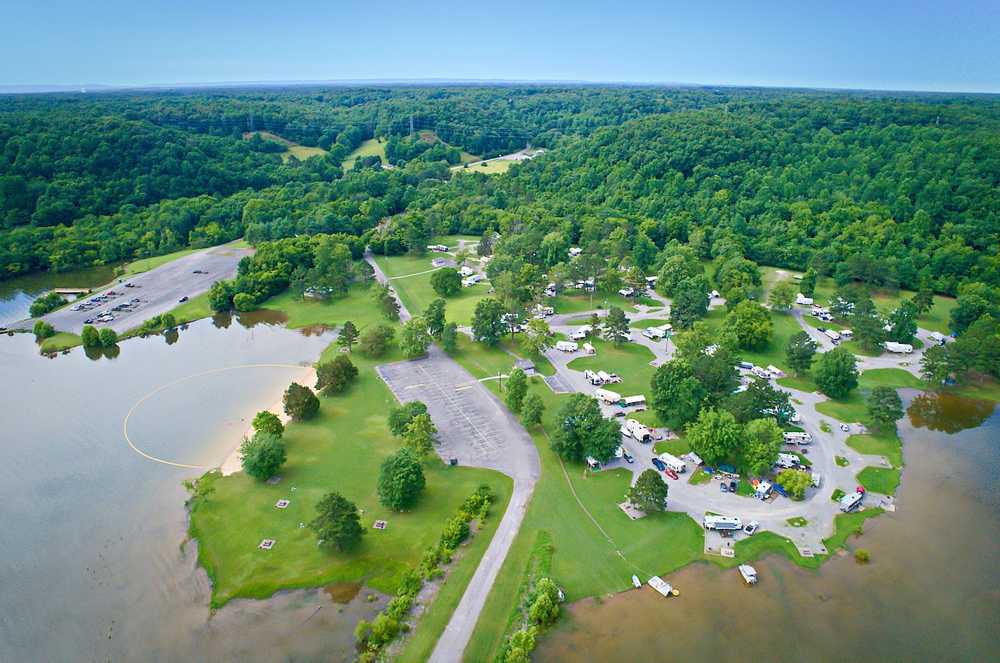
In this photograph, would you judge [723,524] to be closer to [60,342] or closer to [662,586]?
[662,586]

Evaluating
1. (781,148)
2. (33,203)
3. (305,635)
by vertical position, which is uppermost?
(781,148)

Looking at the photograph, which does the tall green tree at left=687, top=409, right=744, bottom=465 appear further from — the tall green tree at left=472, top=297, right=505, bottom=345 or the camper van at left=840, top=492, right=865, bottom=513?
the tall green tree at left=472, top=297, right=505, bottom=345

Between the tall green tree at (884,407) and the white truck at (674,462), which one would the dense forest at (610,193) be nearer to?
the tall green tree at (884,407)

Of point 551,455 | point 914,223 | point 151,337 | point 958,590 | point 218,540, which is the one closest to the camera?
point 958,590

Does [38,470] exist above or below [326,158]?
below

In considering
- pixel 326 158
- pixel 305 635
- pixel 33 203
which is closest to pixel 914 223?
pixel 305 635

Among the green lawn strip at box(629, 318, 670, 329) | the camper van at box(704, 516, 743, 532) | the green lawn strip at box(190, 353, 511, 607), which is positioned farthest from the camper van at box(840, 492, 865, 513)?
the green lawn strip at box(629, 318, 670, 329)

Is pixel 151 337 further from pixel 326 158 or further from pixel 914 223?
pixel 914 223
